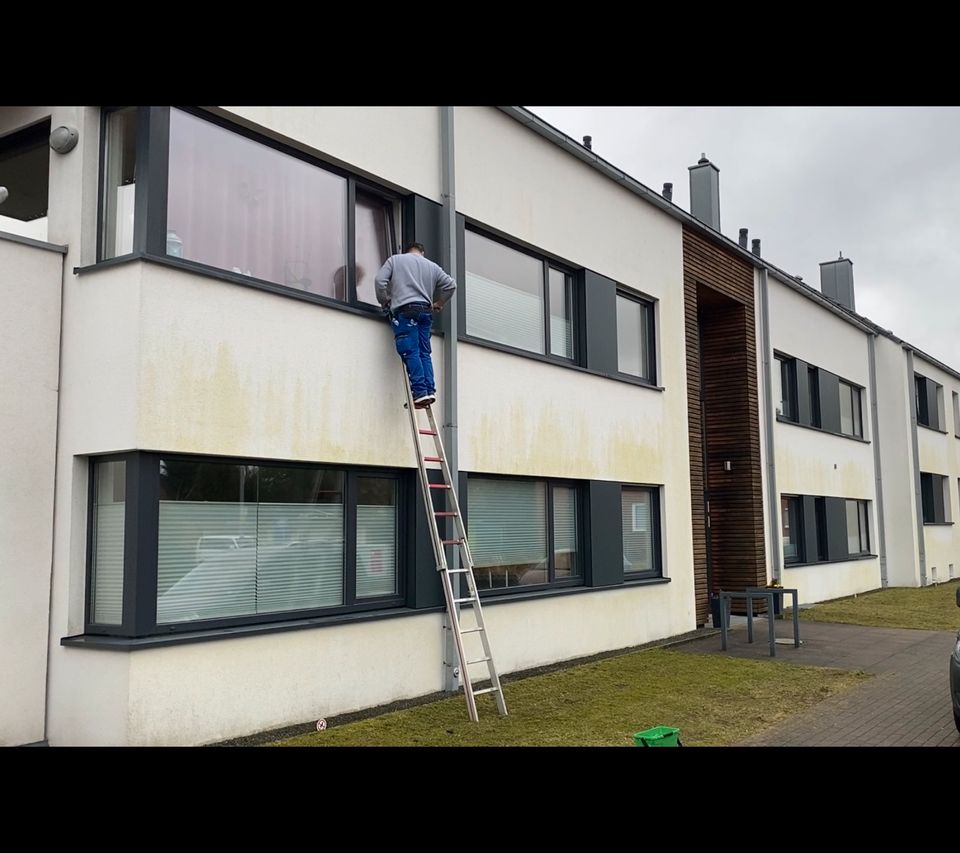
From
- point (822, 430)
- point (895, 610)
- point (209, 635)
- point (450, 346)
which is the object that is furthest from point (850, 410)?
point (209, 635)

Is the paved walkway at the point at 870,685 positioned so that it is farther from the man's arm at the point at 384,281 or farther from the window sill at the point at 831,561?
the man's arm at the point at 384,281

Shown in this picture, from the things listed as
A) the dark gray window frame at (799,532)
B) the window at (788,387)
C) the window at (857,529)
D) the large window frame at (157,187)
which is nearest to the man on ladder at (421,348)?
the large window frame at (157,187)

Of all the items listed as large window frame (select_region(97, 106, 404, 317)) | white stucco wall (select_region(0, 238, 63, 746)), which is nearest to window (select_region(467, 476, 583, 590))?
large window frame (select_region(97, 106, 404, 317))

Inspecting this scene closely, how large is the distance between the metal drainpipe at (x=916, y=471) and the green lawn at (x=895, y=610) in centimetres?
180

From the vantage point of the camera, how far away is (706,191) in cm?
1742

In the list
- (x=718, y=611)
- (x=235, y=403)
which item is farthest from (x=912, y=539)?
(x=235, y=403)

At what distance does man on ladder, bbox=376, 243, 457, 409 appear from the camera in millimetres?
8047

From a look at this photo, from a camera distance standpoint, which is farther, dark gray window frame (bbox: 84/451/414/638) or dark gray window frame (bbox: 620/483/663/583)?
dark gray window frame (bbox: 620/483/663/583)

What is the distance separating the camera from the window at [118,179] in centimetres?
681

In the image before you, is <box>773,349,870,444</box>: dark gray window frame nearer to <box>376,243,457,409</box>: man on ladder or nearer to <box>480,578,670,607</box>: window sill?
<box>480,578,670,607</box>: window sill

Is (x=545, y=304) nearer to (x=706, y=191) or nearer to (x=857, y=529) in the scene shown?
(x=706, y=191)

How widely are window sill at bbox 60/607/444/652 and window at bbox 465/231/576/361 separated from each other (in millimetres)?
3329

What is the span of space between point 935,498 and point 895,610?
1193cm
